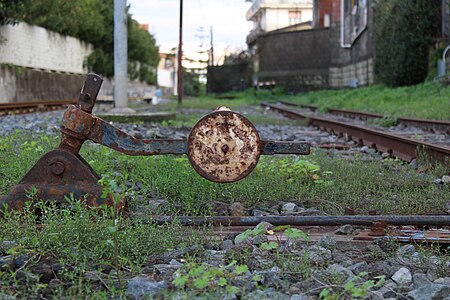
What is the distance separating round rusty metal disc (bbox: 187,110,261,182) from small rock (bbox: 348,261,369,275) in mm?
903

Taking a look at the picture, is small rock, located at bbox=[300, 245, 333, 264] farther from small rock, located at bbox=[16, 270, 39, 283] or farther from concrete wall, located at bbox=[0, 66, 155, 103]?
concrete wall, located at bbox=[0, 66, 155, 103]

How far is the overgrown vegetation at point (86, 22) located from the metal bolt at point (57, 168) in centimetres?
2229

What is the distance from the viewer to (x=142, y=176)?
525cm

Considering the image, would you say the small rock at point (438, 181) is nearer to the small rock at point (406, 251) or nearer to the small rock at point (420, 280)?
the small rock at point (406, 251)

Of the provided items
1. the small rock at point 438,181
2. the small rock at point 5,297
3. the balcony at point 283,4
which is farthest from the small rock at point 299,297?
the balcony at point 283,4

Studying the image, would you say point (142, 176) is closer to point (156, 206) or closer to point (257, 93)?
point (156, 206)

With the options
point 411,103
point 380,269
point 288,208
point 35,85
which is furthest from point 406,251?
point 35,85

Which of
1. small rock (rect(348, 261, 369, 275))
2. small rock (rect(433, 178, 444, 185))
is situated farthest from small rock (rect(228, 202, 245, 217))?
small rock (rect(433, 178, 444, 185))

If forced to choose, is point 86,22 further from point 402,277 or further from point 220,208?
point 402,277

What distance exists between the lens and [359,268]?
2.90 meters

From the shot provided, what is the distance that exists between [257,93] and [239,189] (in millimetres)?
33710

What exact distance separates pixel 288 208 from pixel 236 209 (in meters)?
0.34

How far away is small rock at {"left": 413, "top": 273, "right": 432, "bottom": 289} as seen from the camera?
2682mm

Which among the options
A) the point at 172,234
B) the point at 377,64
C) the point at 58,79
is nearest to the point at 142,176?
the point at 172,234
